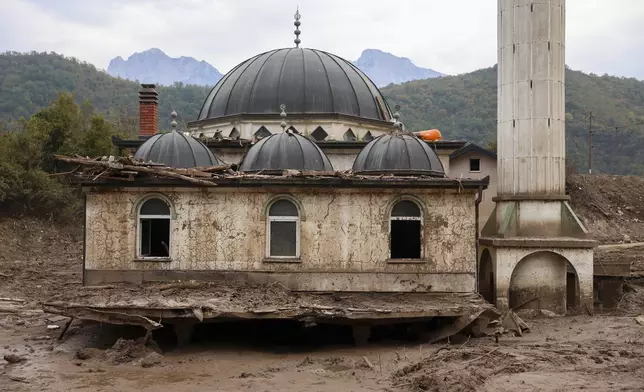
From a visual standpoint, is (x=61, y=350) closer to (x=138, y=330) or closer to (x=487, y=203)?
(x=138, y=330)

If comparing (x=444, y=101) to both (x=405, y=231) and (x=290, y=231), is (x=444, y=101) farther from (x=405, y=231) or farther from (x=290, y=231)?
(x=290, y=231)

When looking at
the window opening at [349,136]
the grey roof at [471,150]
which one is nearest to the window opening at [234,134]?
the window opening at [349,136]

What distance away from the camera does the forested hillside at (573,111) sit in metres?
61.8

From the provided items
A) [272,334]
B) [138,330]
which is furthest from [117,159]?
[272,334]

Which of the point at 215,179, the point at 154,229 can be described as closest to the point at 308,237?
the point at 215,179

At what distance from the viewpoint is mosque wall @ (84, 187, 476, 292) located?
1620cm

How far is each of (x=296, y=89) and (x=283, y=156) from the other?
21.2ft

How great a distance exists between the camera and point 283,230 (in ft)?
53.6

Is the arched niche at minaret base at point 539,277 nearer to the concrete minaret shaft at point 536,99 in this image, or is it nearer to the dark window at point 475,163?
the concrete minaret shaft at point 536,99

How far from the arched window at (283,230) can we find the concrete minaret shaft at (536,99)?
25.9 feet

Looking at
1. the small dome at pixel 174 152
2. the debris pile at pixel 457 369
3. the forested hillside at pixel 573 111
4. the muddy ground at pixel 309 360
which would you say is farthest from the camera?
the forested hillside at pixel 573 111

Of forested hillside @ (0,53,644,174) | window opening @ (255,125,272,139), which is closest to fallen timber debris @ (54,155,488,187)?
window opening @ (255,125,272,139)

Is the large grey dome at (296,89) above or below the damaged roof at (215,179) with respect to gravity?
above

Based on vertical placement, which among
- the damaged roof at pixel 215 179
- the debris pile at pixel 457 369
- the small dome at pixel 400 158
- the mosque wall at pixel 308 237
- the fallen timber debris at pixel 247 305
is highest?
the small dome at pixel 400 158
